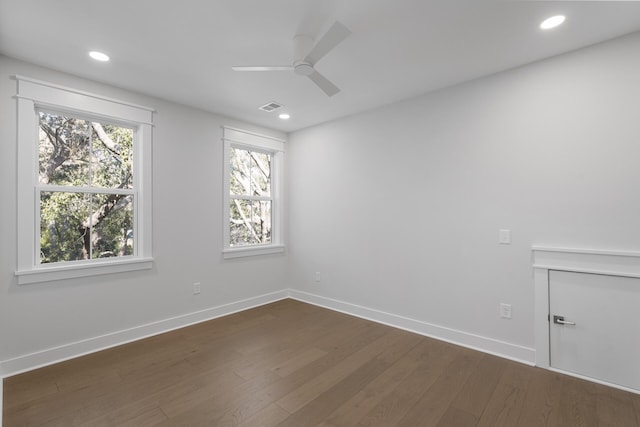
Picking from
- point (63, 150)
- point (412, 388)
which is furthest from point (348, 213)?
point (63, 150)

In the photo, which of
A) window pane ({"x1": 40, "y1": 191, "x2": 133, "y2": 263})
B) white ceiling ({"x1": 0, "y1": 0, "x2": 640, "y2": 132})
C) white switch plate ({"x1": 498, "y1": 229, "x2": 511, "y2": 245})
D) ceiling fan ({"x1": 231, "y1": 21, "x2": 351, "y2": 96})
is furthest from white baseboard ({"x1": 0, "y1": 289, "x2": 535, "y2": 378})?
ceiling fan ({"x1": 231, "y1": 21, "x2": 351, "y2": 96})

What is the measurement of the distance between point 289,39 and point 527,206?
2.43 m

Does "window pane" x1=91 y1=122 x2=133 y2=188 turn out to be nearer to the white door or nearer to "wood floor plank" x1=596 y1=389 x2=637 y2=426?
the white door

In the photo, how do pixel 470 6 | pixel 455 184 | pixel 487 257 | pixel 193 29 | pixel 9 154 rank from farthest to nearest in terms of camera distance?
pixel 455 184 < pixel 487 257 < pixel 9 154 < pixel 193 29 < pixel 470 6

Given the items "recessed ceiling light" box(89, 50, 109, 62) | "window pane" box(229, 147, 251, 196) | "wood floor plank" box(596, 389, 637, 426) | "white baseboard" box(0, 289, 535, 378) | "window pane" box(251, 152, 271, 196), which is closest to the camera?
"wood floor plank" box(596, 389, 637, 426)

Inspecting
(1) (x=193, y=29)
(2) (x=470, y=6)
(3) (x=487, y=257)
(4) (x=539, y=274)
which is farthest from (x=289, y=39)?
(4) (x=539, y=274)

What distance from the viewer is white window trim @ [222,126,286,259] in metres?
3.86

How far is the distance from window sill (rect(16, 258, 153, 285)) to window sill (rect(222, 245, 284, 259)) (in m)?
0.93

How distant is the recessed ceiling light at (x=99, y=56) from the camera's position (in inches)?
93.9

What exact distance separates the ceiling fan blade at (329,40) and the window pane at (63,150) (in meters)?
2.38

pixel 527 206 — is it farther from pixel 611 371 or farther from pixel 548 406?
pixel 548 406

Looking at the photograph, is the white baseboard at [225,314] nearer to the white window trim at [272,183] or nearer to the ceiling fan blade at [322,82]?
the white window trim at [272,183]

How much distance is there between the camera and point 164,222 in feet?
10.8

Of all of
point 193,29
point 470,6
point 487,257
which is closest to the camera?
point 470,6
